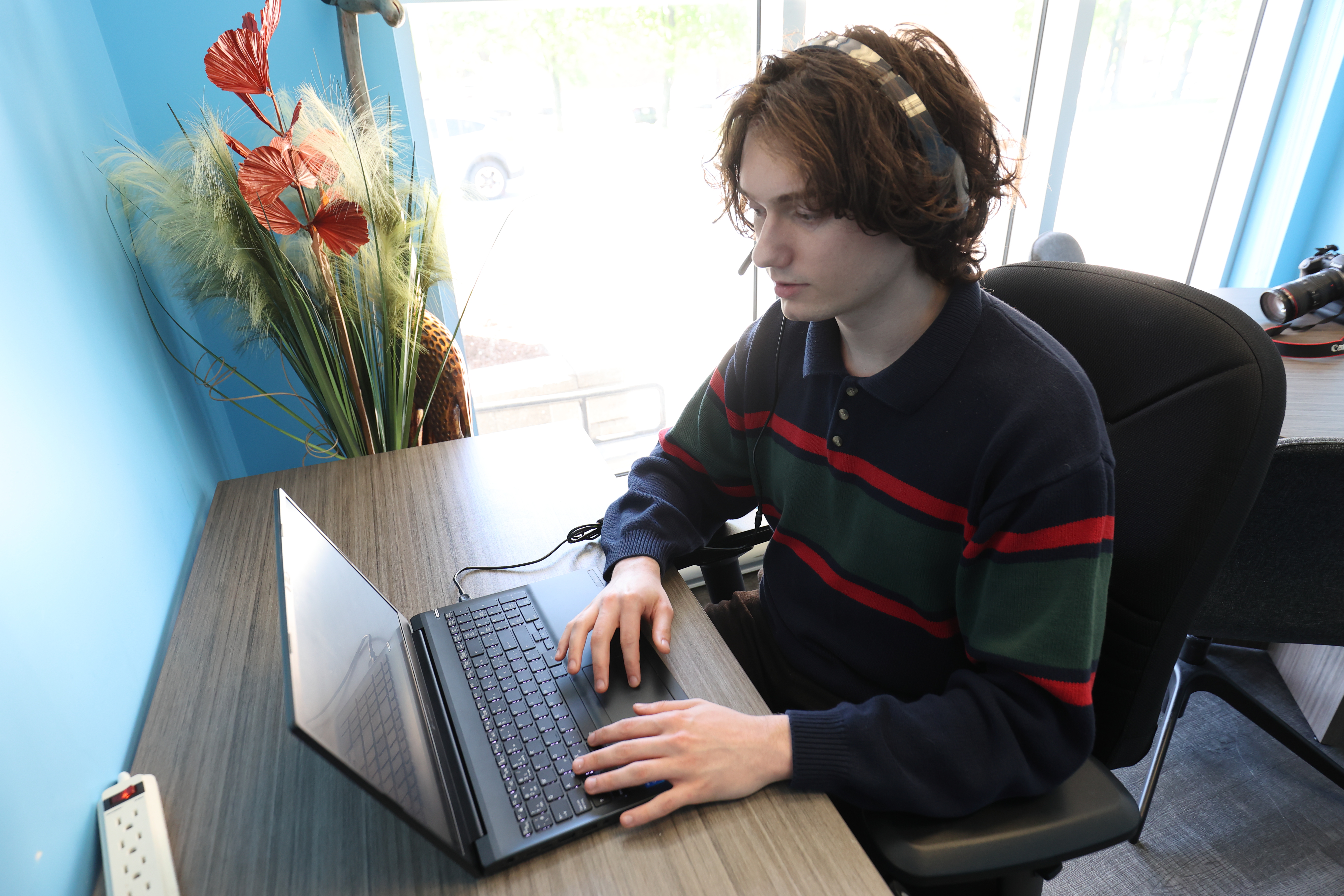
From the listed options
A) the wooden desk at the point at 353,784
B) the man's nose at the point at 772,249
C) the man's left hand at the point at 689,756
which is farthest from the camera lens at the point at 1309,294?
the man's left hand at the point at 689,756

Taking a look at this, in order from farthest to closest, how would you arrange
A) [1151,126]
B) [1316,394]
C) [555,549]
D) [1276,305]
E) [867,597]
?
1. [1151,126]
2. [1276,305]
3. [1316,394]
4. [555,549]
5. [867,597]

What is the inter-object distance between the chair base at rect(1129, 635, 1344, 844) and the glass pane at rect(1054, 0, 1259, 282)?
127 centimetres

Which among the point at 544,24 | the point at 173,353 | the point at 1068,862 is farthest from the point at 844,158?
the point at 1068,862

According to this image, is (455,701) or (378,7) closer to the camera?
(455,701)

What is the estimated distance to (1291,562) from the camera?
1.14m

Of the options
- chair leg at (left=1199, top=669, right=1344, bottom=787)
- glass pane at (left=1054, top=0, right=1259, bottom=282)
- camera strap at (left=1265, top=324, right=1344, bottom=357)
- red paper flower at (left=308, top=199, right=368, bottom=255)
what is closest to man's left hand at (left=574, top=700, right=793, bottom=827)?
red paper flower at (left=308, top=199, right=368, bottom=255)

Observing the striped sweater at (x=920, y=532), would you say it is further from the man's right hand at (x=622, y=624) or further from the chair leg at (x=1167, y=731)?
the chair leg at (x=1167, y=731)

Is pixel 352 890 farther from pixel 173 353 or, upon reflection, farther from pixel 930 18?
pixel 930 18

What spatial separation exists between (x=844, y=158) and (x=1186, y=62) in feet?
8.28

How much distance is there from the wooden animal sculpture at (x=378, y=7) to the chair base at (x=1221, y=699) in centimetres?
193

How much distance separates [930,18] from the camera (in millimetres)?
2090

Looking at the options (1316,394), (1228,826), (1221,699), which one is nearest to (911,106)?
(1316,394)

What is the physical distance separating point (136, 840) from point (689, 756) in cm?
48

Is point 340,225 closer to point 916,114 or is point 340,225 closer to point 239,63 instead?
point 239,63
